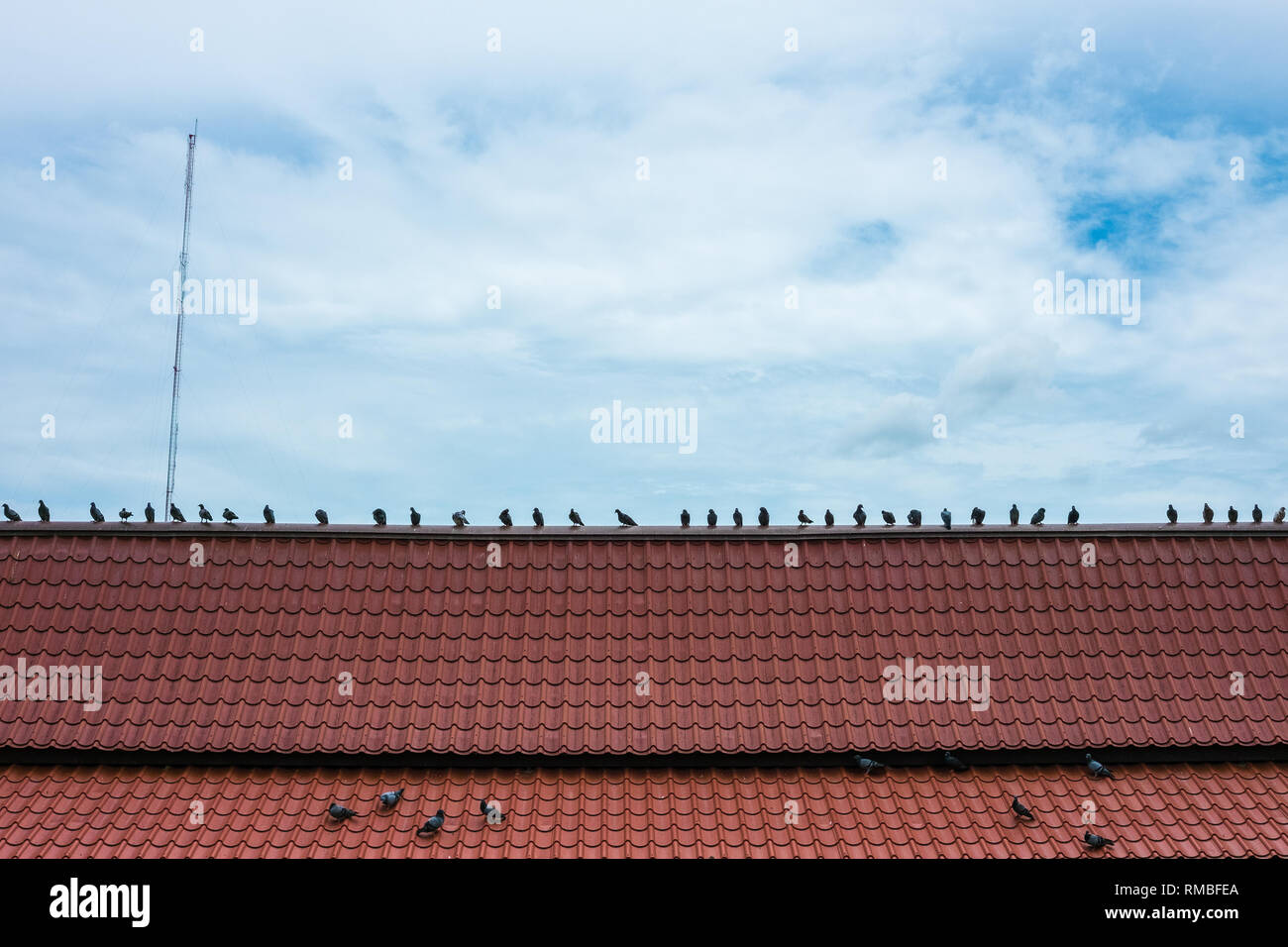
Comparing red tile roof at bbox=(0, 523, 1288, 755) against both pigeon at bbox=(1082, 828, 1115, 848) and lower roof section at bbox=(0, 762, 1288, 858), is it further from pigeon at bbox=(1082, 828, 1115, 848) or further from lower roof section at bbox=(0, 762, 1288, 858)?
pigeon at bbox=(1082, 828, 1115, 848)

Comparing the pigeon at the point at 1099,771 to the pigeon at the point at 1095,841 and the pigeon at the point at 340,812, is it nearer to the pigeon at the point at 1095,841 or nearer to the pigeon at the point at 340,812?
the pigeon at the point at 1095,841

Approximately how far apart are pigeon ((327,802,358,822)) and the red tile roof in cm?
94

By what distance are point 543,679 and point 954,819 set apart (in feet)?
14.5

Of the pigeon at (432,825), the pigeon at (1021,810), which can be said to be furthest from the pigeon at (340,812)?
the pigeon at (1021,810)

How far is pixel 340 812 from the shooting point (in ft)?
32.6

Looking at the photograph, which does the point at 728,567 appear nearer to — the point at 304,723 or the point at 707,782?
the point at 707,782

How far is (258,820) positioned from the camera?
10102 millimetres

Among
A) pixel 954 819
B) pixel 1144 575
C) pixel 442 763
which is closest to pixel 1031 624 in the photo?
pixel 1144 575

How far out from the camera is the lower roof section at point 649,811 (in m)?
9.65

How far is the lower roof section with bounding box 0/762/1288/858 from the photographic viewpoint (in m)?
9.65

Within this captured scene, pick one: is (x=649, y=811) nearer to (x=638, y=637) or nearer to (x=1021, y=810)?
(x=638, y=637)

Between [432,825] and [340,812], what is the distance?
0.91 meters

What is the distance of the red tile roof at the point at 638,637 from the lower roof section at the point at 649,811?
331mm
